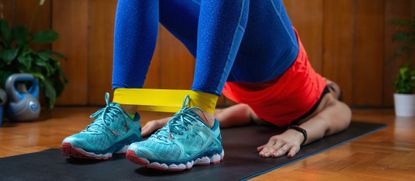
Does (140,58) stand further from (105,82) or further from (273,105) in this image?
(105,82)

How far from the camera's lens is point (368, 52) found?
118 inches

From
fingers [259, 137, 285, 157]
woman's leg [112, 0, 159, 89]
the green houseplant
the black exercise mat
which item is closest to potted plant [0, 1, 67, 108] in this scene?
the green houseplant

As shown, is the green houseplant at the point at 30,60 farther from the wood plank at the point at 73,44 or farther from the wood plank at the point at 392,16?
the wood plank at the point at 392,16

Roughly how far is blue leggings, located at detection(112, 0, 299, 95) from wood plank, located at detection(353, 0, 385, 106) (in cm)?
186

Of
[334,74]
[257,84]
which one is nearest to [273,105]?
[257,84]

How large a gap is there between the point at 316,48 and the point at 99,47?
1.44 meters

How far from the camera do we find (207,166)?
993 millimetres

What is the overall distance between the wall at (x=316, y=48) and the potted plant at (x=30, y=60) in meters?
0.30

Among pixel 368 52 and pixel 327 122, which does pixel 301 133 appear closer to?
pixel 327 122

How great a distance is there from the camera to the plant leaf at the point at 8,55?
2.22 m

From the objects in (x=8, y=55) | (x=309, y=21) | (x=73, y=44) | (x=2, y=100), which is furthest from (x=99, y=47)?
(x=309, y=21)

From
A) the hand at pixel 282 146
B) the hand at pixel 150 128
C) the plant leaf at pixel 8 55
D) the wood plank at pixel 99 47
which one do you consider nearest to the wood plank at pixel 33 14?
the wood plank at pixel 99 47

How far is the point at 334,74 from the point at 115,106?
88.4 inches

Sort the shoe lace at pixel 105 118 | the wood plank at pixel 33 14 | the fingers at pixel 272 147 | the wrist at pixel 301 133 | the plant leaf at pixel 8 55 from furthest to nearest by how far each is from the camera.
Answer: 1. the wood plank at pixel 33 14
2. the plant leaf at pixel 8 55
3. the wrist at pixel 301 133
4. the fingers at pixel 272 147
5. the shoe lace at pixel 105 118
